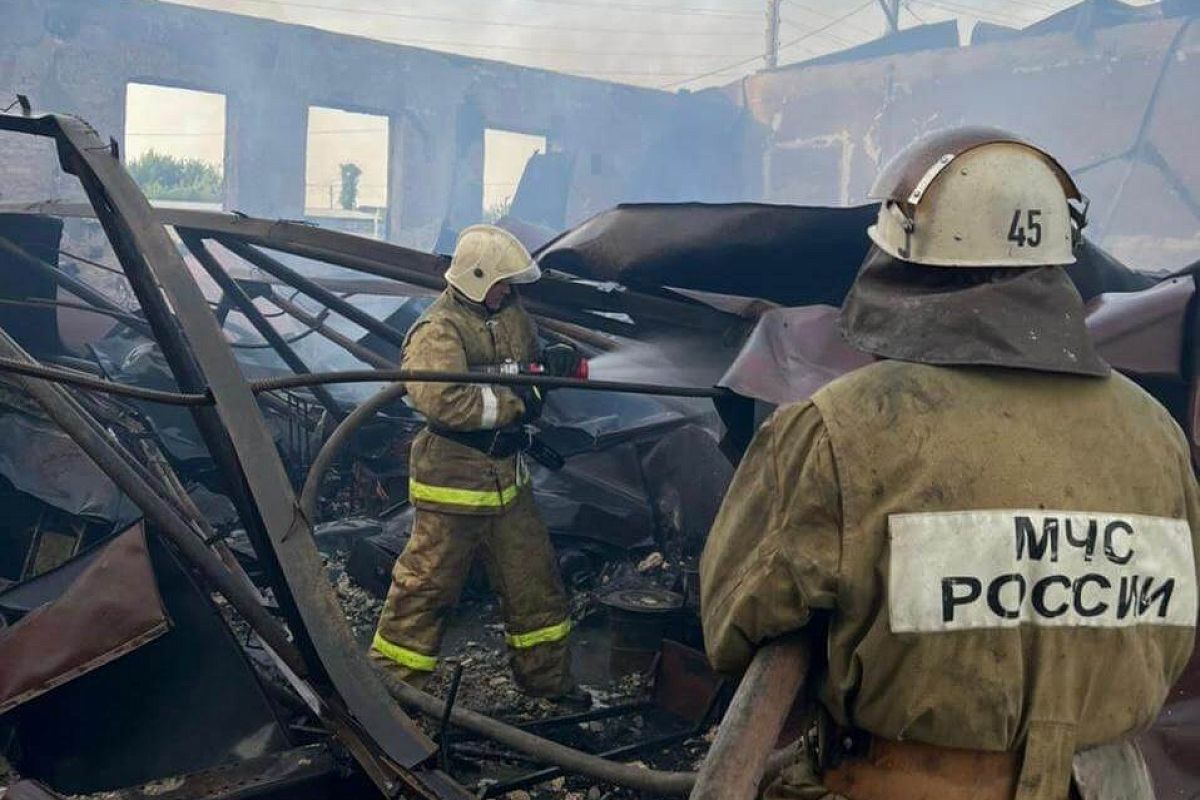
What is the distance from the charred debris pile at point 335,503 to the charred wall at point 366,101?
10.2m

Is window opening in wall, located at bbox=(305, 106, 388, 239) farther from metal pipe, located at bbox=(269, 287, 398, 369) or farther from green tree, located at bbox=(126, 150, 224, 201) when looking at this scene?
metal pipe, located at bbox=(269, 287, 398, 369)

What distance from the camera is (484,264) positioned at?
167 inches

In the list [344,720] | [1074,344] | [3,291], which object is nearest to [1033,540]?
[1074,344]

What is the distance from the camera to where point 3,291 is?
19.4 feet

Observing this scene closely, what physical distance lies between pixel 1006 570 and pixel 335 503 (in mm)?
5399

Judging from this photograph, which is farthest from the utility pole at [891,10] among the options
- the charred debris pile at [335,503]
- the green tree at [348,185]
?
the charred debris pile at [335,503]

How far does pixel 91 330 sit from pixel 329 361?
3.39 meters

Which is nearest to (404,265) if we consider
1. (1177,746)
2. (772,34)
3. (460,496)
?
(460,496)

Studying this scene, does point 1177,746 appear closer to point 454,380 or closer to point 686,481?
point 454,380

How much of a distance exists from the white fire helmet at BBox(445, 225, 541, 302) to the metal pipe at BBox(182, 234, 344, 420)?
43.4 inches

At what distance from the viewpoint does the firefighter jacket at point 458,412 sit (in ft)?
13.3

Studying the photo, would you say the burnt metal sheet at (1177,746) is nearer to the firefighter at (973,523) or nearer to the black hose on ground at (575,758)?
the black hose on ground at (575,758)

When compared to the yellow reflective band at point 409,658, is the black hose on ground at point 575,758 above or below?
above

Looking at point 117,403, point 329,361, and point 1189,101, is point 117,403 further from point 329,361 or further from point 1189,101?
point 1189,101
